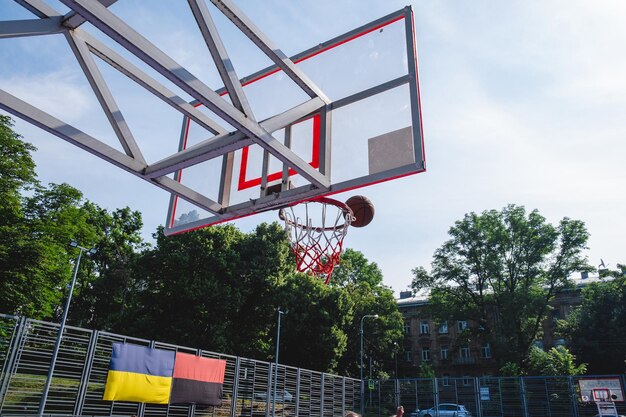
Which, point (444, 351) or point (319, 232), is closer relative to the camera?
point (319, 232)

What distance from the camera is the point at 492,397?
25.7 metres

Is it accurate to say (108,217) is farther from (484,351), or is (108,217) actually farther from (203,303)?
(484,351)

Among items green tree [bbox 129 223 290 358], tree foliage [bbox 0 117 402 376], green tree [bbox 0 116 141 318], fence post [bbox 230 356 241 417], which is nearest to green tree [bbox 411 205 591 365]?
tree foliage [bbox 0 117 402 376]

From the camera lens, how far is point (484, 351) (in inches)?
1839

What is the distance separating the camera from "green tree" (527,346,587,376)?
28531 millimetres

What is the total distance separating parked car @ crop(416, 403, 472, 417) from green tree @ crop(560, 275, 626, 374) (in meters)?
16.1

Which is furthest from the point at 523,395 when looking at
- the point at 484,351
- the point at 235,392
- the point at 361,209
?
the point at 484,351

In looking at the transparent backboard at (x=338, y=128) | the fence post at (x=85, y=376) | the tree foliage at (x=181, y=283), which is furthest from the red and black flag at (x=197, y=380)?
the transparent backboard at (x=338, y=128)

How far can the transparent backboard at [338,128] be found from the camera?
5215 mm

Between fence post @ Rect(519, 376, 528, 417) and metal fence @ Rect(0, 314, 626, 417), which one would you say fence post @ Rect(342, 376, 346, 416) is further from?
fence post @ Rect(519, 376, 528, 417)

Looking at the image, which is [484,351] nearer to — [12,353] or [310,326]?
[310,326]

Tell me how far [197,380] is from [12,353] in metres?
6.67

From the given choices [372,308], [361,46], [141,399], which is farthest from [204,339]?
[361,46]

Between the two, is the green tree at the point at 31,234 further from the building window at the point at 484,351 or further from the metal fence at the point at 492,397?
the building window at the point at 484,351
